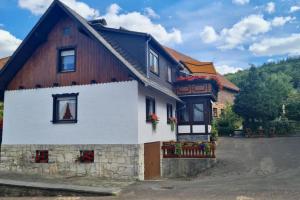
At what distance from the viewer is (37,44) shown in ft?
53.0

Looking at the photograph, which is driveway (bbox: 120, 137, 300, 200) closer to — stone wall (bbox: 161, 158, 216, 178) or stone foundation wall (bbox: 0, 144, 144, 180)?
stone wall (bbox: 161, 158, 216, 178)

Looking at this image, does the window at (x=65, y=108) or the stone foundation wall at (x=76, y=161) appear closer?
the stone foundation wall at (x=76, y=161)

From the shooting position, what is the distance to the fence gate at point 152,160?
15000mm

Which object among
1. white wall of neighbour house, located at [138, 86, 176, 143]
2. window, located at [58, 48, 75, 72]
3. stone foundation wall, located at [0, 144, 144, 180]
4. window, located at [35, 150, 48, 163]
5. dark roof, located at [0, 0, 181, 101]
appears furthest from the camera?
window, located at [58, 48, 75, 72]

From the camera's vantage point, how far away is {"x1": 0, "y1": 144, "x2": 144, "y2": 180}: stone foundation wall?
13.9 metres

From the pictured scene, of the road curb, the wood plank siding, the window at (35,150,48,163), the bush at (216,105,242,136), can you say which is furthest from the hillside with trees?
the road curb

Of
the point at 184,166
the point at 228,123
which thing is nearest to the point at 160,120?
the point at 184,166

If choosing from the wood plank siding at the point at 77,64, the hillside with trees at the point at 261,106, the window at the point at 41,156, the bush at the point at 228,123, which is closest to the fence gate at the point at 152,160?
the wood plank siding at the point at 77,64

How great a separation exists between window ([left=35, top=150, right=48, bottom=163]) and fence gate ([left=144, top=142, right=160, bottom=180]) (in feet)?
16.9

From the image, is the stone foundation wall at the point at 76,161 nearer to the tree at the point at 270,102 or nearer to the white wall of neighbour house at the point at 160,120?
the white wall of neighbour house at the point at 160,120

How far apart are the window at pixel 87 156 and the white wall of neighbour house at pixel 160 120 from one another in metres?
2.52

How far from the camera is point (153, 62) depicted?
1761 cm

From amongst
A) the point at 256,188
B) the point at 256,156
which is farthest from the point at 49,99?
the point at 256,156

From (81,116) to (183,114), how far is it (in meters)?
8.66
